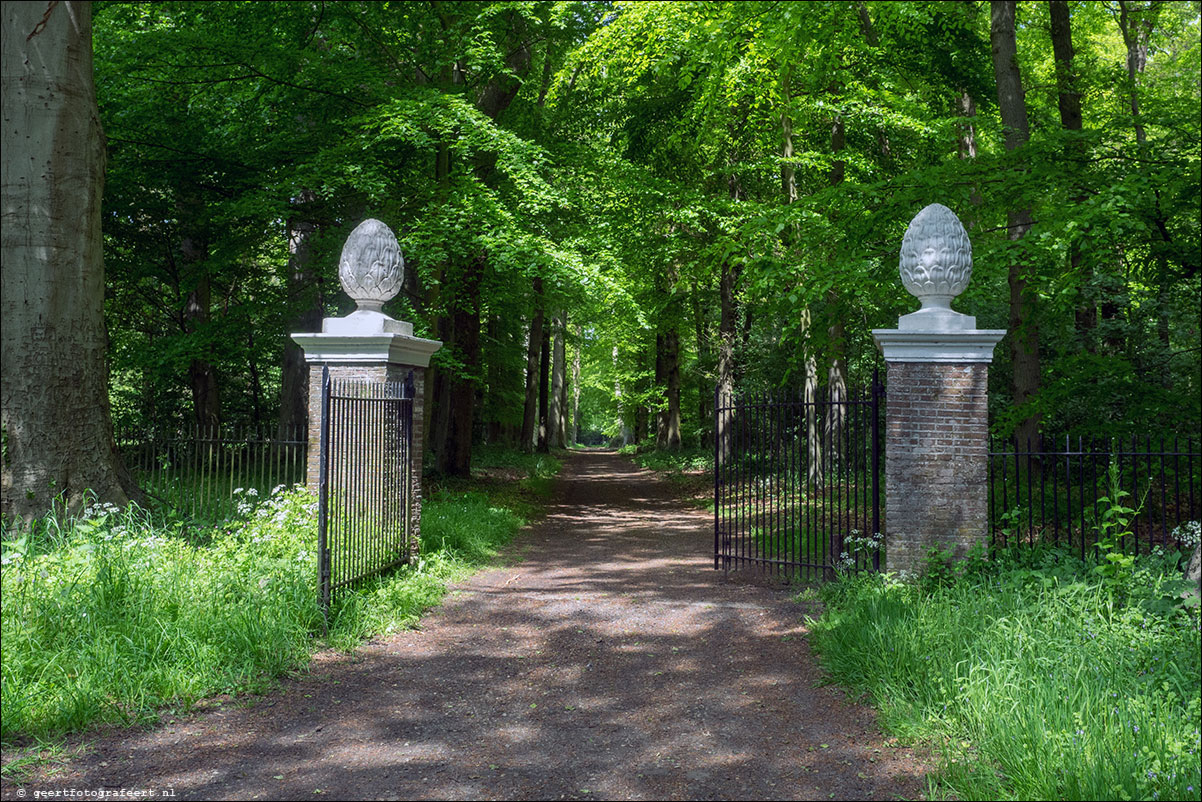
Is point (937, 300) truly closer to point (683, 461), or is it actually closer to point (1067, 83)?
point (1067, 83)

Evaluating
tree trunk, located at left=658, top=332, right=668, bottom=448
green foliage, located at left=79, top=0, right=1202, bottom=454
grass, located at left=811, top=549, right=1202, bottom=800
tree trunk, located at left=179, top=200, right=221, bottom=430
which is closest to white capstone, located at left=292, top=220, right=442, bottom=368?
green foliage, located at left=79, top=0, right=1202, bottom=454

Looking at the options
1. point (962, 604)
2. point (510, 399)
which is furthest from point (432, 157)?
point (510, 399)

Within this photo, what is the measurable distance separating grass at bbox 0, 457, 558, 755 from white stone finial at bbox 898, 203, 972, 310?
17.3ft

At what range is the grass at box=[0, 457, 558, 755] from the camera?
4574mm

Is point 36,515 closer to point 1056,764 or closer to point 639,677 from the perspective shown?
point 639,677

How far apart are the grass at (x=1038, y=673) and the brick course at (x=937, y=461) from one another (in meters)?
0.44

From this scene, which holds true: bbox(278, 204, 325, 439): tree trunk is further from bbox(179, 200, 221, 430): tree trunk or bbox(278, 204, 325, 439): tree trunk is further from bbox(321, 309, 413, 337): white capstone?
bbox(321, 309, 413, 337): white capstone

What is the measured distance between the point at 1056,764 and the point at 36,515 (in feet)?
25.1

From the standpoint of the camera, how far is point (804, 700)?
5.16 meters

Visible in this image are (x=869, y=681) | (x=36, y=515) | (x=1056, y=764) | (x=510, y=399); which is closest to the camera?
(x=1056, y=764)

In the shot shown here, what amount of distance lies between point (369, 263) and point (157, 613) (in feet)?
12.3

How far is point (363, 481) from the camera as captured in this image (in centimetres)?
726

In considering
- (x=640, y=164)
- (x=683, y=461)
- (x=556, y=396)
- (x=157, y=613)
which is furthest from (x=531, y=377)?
(x=157, y=613)

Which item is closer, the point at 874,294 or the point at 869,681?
the point at 869,681
